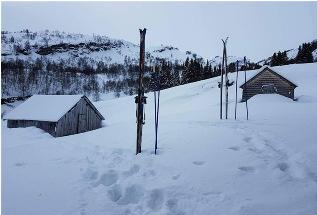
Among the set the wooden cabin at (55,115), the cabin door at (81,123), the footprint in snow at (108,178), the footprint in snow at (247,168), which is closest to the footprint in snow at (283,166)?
the footprint in snow at (247,168)

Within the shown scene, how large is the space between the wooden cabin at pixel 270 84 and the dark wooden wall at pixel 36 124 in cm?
2131

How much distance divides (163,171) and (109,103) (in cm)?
5640

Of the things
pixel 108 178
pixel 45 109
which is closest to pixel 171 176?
pixel 108 178

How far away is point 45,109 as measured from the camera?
87.8ft

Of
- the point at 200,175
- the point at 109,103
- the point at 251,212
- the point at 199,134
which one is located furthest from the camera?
the point at 109,103

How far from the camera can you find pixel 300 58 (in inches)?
3017

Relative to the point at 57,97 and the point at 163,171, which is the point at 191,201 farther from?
the point at 57,97

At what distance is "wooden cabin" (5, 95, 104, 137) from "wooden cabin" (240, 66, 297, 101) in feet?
60.1

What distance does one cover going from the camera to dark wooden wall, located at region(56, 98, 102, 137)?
25633 millimetres

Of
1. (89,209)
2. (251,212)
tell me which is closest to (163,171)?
(89,209)

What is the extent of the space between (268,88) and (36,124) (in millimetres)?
25619

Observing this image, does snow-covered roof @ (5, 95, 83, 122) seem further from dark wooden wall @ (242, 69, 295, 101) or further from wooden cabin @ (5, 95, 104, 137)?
dark wooden wall @ (242, 69, 295, 101)

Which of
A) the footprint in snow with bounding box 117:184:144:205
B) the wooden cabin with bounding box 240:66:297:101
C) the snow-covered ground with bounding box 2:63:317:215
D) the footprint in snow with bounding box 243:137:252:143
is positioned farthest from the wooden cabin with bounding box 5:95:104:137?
the footprint in snow with bounding box 117:184:144:205

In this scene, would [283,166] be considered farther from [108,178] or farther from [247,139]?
[108,178]
